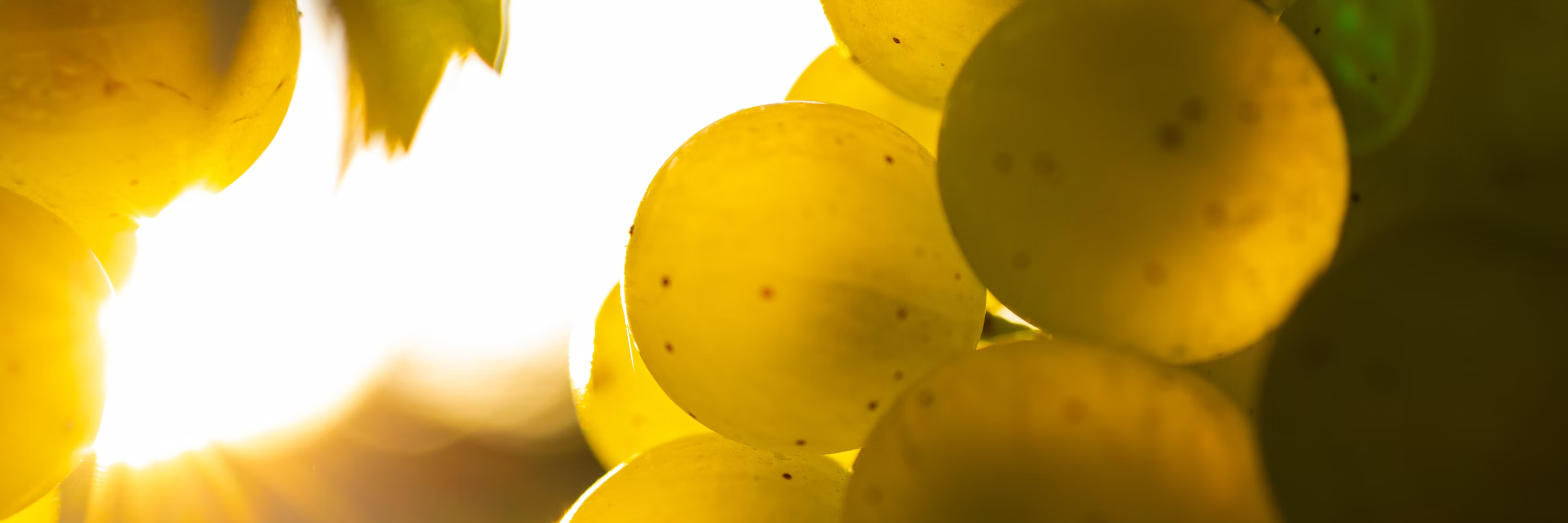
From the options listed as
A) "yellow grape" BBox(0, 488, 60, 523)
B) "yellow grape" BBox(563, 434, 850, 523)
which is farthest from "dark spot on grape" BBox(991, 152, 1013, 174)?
"yellow grape" BBox(0, 488, 60, 523)

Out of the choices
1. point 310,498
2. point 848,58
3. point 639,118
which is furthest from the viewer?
point 310,498

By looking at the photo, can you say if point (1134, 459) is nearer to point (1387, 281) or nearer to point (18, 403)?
point (1387, 281)

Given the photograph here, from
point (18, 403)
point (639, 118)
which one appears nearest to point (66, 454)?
point (18, 403)

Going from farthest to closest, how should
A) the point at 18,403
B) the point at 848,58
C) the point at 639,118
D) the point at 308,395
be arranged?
the point at 308,395
the point at 639,118
the point at 848,58
the point at 18,403

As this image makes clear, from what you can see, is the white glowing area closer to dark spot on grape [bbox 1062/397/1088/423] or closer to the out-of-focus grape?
dark spot on grape [bbox 1062/397/1088/423]

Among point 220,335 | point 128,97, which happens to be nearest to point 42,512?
point 220,335

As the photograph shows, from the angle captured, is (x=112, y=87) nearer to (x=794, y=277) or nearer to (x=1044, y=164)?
(x=794, y=277)
